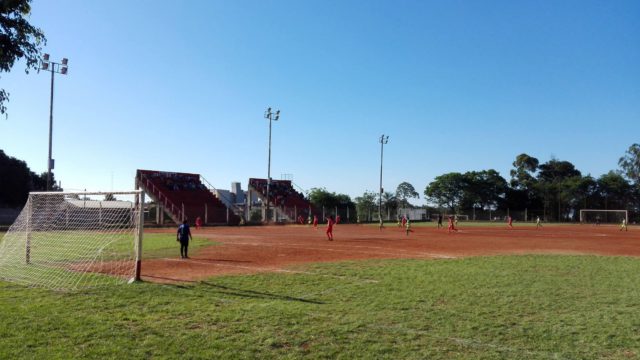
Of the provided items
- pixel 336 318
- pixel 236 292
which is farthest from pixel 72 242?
pixel 336 318

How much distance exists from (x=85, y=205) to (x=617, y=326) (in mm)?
22235

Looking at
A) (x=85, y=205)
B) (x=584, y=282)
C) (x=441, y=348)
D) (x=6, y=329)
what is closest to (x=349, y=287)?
(x=441, y=348)

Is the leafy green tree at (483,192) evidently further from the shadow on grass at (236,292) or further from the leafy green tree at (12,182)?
the shadow on grass at (236,292)

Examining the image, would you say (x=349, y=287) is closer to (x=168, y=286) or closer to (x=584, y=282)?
(x=168, y=286)

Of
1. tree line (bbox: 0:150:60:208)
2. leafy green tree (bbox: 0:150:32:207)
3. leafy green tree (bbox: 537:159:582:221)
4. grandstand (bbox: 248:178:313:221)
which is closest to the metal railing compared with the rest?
grandstand (bbox: 248:178:313:221)

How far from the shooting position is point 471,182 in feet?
313

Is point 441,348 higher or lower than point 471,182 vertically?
lower

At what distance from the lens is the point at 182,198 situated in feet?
192

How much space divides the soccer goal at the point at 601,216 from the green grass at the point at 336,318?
251 ft

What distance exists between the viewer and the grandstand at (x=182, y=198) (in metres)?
54.6

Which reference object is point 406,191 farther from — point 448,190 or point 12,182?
point 12,182

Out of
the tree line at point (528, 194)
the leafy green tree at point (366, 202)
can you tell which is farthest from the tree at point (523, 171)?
the leafy green tree at point (366, 202)

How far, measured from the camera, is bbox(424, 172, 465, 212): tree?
96125 millimetres

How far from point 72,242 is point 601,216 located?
8214 cm
